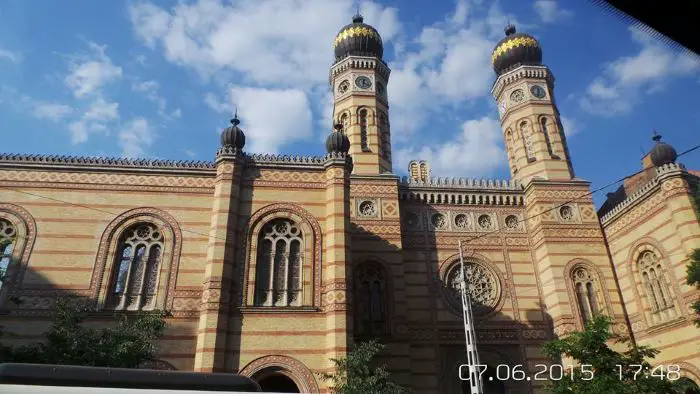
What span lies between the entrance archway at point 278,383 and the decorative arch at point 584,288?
35.9ft

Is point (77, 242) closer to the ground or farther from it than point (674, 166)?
closer to the ground

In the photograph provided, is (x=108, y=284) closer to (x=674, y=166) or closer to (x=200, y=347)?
(x=200, y=347)

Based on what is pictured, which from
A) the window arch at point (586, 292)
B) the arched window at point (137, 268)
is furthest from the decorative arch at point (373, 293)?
the window arch at point (586, 292)

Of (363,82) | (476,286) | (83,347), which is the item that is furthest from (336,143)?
(83,347)

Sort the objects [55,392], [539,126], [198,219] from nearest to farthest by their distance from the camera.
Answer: [55,392] → [198,219] → [539,126]

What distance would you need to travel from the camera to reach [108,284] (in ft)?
46.2

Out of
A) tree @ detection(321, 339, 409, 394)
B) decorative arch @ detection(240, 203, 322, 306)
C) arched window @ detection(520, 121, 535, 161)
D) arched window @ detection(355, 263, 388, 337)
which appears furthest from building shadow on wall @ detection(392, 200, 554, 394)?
tree @ detection(321, 339, 409, 394)

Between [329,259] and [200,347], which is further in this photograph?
[329,259]

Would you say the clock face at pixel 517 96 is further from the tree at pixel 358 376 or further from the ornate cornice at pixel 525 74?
the tree at pixel 358 376

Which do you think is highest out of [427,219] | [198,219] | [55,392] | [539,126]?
[539,126]

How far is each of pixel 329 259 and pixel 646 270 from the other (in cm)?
1211

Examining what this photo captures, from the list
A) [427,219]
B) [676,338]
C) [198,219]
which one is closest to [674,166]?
[676,338]

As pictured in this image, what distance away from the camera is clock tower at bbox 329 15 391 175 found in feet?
69.9

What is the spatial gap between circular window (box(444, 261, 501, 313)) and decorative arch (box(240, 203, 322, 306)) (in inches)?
267
